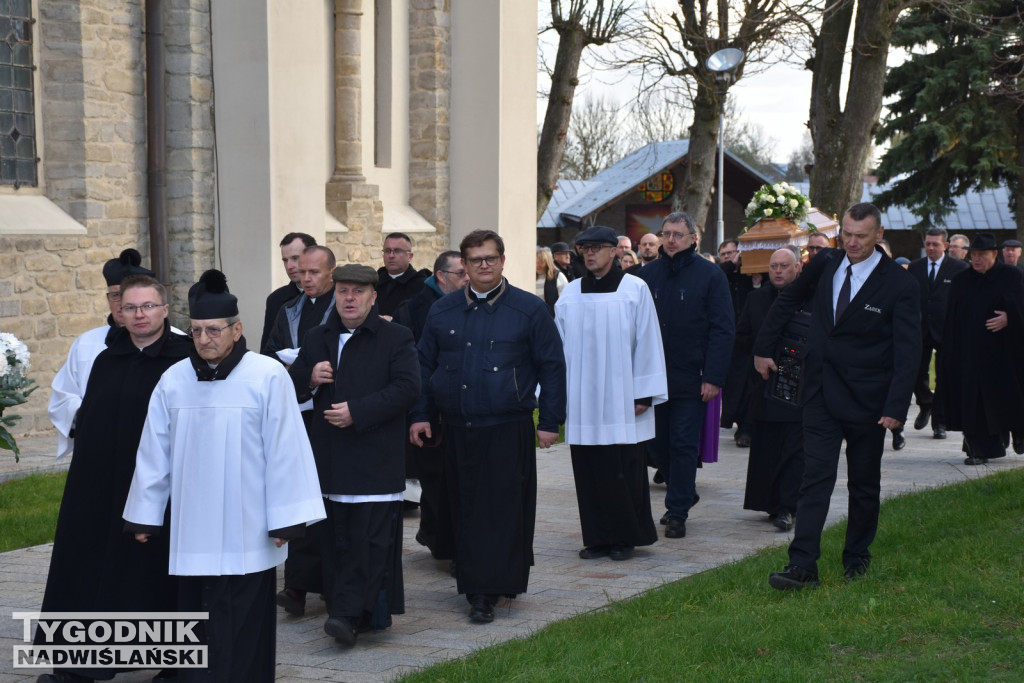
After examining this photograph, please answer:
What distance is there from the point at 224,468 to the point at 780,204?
32.0 feet

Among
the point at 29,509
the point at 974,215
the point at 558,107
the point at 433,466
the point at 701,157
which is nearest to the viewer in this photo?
the point at 433,466

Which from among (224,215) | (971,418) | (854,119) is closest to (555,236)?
(854,119)

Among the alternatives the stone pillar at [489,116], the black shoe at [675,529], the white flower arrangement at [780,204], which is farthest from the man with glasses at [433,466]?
the stone pillar at [489,116]

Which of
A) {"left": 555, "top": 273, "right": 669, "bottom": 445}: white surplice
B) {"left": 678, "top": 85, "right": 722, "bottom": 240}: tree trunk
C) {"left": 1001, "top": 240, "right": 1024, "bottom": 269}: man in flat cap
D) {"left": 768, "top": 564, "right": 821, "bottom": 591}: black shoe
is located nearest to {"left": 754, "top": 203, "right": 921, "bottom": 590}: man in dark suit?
{"left": 768, "top": 564, "right": 821, "bottom": 591}: black shoe

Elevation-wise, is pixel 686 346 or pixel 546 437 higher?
pixel 686 346

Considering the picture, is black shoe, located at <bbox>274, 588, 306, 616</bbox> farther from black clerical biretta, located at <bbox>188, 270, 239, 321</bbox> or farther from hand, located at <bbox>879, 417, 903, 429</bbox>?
hand, located at <bbox>879, 417, 903, 429</bbox>

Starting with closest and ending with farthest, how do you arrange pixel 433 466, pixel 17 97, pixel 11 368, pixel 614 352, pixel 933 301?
pixel 11 368
pixel 433 466
pixel 614 352
pixel 17 97
pixel 933 301

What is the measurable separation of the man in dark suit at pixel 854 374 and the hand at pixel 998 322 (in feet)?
16.4

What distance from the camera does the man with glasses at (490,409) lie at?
696 centimetres

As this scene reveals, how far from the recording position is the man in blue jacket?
9.05 metres

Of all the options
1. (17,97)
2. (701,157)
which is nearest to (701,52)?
(701,157)

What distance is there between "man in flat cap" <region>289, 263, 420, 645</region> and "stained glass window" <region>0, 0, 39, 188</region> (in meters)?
7.99

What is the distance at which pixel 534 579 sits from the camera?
25.7ft

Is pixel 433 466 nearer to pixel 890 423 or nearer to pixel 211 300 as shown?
pixel 890 423
